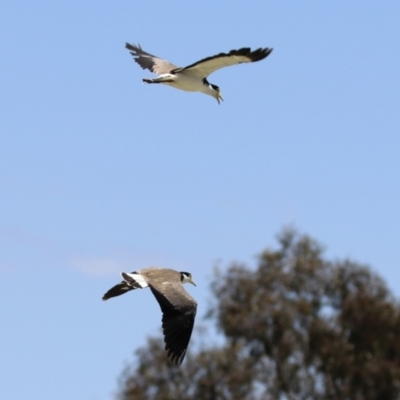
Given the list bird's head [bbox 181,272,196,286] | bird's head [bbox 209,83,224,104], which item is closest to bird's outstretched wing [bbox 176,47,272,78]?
A: bird's head [bbox 209,83,224,104]

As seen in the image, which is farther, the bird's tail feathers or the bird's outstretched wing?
the bird's outstretched wing

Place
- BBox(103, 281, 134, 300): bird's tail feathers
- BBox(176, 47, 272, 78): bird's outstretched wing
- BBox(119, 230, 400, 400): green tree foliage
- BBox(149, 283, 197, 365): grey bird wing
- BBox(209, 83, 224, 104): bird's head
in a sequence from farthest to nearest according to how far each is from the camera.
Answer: BBox(119, 230, 400, 400): green tree foliage < BBox(209, 83, 224, 104): bird's head < BBox(176, 47, 272, 78): bird's outstretched wing < BBox(103, 281, 134, 300): bird's tail feathers < BBox(149, 283, 197, 365): grey bird wing

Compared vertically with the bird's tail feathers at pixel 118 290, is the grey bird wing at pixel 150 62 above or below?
above

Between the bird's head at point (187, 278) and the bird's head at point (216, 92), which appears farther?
the bird's head at point (216, 92)

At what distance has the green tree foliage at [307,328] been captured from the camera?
1454 inches

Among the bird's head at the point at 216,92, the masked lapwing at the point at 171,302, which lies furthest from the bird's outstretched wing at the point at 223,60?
the masked lapwing at the point at 171,302

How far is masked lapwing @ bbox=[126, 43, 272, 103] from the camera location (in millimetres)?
16266

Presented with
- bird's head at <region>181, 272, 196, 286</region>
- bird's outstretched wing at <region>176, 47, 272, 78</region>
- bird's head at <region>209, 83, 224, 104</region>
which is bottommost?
bird's head at <region>181, 272, 196, 286</region>

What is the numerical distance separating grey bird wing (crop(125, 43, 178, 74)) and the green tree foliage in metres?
16.5

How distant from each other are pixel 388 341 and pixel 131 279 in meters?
24.3

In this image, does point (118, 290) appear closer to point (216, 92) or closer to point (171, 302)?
point (171, 302)

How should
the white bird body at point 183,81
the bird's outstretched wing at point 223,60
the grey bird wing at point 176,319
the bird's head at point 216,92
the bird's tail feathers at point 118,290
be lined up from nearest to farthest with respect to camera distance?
the grey bird wing at point 176,319 < the bird's tail feathers at point 118,290 < the bird's outstretched wing at point 223,60 < the white bird body at point 183,81 < the bird's head at point 216,92

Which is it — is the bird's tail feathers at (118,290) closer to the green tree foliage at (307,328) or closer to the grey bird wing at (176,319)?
the grey bird wing at (176,319)

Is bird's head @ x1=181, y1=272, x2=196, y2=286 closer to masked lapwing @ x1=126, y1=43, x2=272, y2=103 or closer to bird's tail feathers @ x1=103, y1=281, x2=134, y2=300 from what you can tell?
bird's tail feathers @ x1=103, y1=281, x2=134, y2=300
